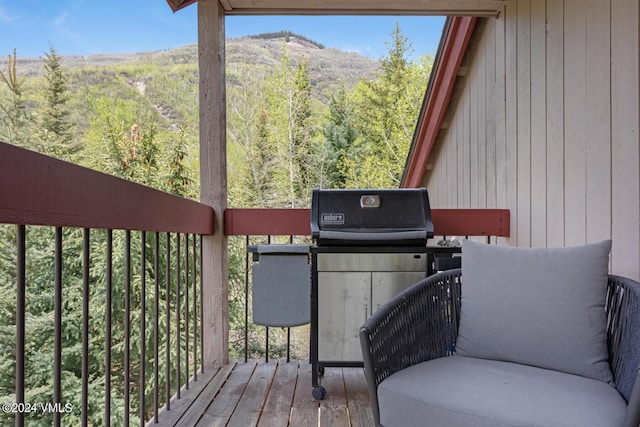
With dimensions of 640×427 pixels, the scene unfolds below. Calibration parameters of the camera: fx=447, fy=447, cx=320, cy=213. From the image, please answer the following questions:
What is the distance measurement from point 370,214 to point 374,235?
17 centimetres

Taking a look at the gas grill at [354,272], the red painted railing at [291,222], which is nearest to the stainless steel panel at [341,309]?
the gas grill at [354,272]

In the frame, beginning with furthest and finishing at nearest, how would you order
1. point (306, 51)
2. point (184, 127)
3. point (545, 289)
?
point (306, 51) → point (184, 127) → point (545, 289)

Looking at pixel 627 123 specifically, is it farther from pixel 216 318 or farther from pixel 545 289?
pixel 216 318

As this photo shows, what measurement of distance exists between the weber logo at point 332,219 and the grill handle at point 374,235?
0.28ft

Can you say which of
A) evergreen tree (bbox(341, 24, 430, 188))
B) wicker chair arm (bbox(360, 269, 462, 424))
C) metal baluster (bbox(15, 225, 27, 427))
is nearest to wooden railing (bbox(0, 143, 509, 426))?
metal baluster (bbox(15, 225, 27, 427))

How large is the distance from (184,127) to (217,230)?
747cm

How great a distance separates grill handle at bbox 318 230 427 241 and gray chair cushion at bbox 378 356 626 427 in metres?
0.84

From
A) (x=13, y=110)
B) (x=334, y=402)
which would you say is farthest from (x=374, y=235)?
(x=13, y=110)

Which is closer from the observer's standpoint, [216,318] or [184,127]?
[216,318]

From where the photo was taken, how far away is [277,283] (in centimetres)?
245

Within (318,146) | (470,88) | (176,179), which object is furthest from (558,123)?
(318,146)

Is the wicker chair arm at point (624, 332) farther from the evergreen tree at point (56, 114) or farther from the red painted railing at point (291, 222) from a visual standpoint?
the evergreen tree at point (56, 114)

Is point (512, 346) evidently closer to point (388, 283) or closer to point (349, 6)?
point (388, 283)

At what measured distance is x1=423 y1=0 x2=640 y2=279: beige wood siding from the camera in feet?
6.04
